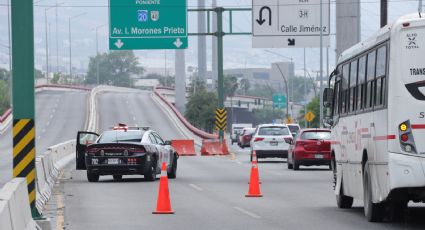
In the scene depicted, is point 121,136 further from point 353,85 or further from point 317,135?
point 353,85

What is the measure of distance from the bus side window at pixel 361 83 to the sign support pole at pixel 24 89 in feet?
17.5

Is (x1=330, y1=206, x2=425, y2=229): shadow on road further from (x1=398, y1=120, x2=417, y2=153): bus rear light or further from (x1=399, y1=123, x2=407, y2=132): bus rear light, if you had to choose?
(x1=399, y1=123, x2=407, y2=132): bus rear light

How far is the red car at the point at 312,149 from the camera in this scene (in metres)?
41.0

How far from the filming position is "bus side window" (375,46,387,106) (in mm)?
A: 17925

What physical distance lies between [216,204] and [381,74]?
22.1ft

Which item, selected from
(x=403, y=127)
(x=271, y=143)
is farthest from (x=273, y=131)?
(x=403, y=127)

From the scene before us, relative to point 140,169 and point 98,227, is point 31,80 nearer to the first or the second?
point 98,227

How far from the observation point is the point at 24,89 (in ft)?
63.2

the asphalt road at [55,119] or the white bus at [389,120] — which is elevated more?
the white bus at [389,120]

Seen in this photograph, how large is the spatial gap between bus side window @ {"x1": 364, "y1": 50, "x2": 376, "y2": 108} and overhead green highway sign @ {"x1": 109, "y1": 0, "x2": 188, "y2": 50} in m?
38.0

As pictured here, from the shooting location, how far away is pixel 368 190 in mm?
19031

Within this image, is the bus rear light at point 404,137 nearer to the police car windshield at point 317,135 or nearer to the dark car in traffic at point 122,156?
the dark car in traffic at point 122,156

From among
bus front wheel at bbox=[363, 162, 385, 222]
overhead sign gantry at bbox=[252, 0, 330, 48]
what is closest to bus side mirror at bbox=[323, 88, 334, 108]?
bus front wheel at bbox=[363, 162, 385, 222]

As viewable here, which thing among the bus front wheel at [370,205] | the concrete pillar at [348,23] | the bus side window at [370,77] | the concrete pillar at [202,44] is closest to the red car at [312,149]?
the concrete pillar at [348,23]
